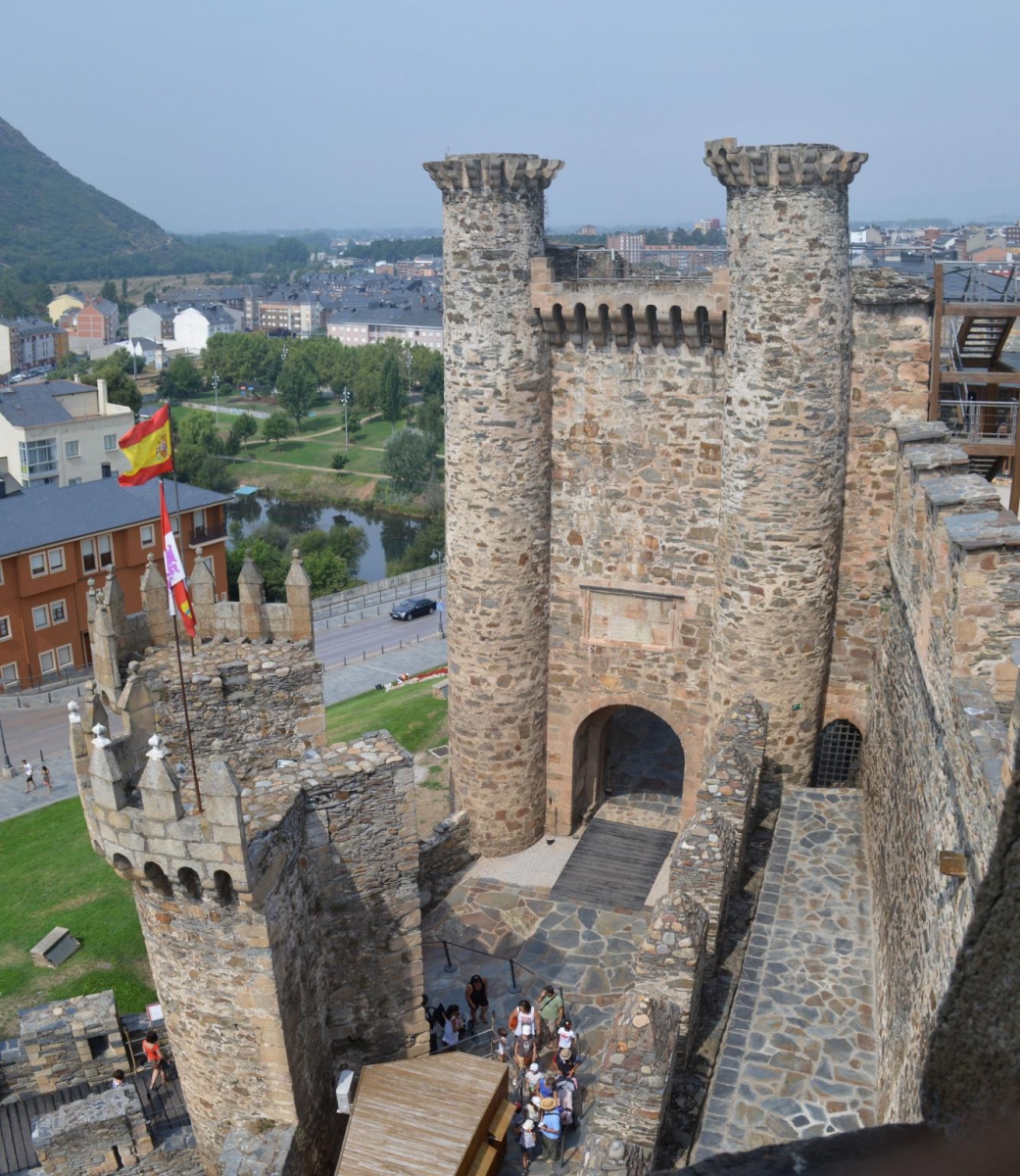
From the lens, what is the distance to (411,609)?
51.1 meters

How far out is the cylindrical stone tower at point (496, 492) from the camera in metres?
18.3

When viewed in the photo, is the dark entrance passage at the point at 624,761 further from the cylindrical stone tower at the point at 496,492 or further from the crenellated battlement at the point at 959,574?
the crenellated battlement at the point at 959,574

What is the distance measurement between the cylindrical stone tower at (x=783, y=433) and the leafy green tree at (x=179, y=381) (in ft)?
343

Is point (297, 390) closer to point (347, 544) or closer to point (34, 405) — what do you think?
point (347, 544)

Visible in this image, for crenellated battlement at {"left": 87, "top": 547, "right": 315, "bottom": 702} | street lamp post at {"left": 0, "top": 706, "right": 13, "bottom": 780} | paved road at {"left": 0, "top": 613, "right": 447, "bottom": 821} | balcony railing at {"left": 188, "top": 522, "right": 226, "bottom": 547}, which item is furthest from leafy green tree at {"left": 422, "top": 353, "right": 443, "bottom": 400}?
crenellated battlement at {"left": 87, "top": 547, "right": 315, "bottom": 702}

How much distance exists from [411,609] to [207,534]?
9708 millimetres

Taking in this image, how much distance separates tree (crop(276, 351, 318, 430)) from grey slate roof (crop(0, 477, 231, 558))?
186 feet

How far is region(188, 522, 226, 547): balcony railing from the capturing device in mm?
47625

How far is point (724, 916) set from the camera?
14.7 metres

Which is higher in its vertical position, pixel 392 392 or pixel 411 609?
pixel 392 392

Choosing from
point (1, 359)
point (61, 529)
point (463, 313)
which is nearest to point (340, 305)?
point (1, 359)

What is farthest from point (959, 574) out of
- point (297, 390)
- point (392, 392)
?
point (297, 390)

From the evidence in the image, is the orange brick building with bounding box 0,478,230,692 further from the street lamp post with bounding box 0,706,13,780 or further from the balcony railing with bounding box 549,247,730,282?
the balcony railing with bounding box 549,247,730,282

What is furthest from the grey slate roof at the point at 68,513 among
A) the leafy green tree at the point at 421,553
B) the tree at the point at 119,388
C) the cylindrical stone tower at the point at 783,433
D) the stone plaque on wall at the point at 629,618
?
the tree at the point at 119,388
